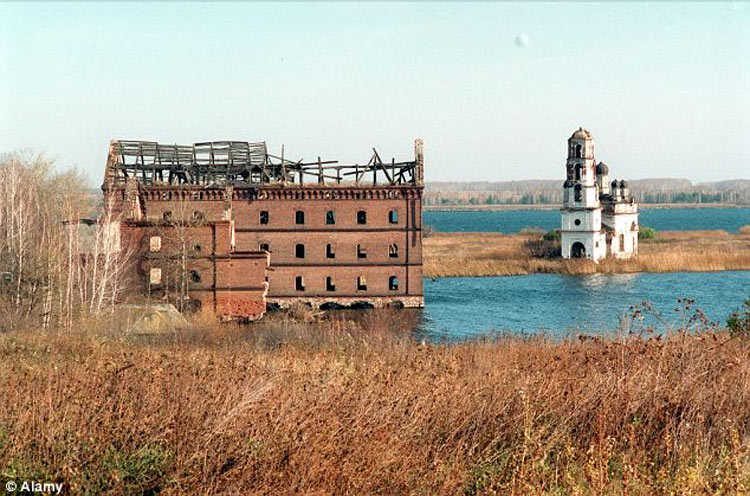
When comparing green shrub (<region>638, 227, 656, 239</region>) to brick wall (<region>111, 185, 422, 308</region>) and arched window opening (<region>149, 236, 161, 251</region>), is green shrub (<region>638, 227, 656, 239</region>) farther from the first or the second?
arched window opening (<region>149, 236, 161, 251</region>)

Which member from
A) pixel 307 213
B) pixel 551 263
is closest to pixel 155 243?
pixel 307 213

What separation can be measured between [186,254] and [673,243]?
208 ft

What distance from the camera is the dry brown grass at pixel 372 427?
30.2 ft

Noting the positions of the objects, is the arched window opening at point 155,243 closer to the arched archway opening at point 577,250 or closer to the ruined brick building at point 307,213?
the ruined brick building at point 307,213

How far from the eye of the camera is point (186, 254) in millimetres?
42656

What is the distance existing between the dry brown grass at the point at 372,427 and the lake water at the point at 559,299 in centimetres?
2091

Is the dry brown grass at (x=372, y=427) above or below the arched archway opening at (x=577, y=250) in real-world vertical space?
above

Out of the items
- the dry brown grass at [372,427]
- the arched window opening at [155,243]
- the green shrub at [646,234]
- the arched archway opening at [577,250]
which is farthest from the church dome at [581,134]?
the dry brown grass at [372,427]

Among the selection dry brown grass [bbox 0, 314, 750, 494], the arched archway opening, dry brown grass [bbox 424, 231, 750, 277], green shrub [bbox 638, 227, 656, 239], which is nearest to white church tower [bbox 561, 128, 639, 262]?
the arched archway opening

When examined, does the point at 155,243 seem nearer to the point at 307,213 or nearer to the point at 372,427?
the point at 307,213

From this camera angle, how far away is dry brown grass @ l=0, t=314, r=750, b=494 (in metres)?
9.20

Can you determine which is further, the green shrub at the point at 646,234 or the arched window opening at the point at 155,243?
the green shrub at the point at 646,234

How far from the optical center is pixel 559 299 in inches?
2200

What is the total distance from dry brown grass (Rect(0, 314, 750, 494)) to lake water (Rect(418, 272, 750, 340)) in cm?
2091
